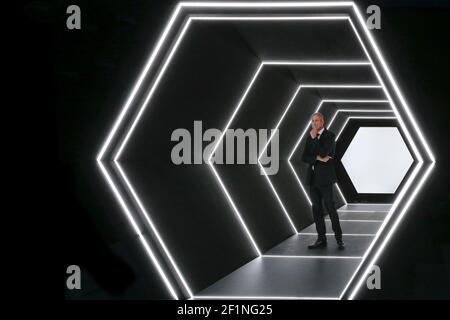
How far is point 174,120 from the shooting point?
5.70 m

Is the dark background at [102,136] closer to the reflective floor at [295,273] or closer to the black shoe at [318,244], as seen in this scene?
the reflective floor at [295,273]

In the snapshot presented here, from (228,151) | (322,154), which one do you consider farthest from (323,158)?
(228,151)

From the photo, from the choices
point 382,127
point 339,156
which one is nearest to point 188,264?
point 339,156

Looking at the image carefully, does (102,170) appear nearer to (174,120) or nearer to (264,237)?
(174,120)

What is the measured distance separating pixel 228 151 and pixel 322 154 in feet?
3.90

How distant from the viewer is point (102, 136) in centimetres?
491

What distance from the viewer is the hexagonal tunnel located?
486cm

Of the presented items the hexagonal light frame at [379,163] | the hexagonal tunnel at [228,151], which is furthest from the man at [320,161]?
the hexagonal light frame at [379,163]

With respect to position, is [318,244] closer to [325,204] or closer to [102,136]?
[325,204]

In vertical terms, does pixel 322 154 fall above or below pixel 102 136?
above

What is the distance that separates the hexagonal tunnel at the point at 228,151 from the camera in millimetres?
4863

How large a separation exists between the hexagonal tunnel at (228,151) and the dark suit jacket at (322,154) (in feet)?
2.95

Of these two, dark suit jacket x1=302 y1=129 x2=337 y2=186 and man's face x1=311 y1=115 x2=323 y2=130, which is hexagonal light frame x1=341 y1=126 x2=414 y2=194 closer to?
dark suit jacket x1=302 y1=129 x2=337 y2=186

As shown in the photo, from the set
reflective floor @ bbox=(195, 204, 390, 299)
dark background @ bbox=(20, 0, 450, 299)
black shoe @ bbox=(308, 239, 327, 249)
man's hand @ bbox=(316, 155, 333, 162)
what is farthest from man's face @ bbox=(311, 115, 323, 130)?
dark background @ bbox=(20, 0, 450, 299)
